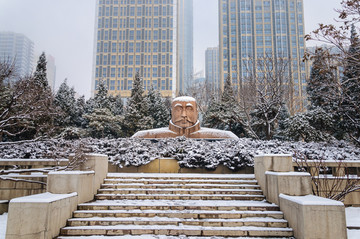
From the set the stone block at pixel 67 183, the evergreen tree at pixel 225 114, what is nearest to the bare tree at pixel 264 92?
the evergreen tree at pixel 225 114

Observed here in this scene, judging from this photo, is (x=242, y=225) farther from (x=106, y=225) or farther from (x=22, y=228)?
(x=22, y=228)

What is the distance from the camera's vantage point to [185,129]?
13227 mm

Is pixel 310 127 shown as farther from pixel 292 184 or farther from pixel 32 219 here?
pixel 32 219

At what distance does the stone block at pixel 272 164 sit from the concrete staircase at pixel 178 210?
34 cm

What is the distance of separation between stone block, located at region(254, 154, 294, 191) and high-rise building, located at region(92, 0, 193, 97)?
2860 inches

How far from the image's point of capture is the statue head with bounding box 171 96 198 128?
43.6 feet

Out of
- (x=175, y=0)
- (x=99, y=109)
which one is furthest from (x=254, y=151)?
(x=175, y=0)

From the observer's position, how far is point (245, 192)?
655 cm

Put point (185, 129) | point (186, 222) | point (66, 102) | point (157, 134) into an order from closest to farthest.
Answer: point (186, 222) < point (157, 134) < point (185, 129) < point (66, 102)

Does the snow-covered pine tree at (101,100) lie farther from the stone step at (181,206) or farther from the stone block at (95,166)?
the stone step at (181,206)

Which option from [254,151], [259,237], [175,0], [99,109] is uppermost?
[175,0]

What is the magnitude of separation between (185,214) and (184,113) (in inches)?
326

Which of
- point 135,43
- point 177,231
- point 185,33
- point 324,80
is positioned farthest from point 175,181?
point 185,33

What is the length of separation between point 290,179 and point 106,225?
3928 mm
